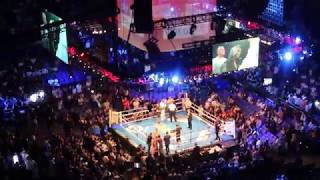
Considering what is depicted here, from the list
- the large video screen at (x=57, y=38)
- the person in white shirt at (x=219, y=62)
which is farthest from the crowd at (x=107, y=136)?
the person in white shirt at (x=219, y=62)

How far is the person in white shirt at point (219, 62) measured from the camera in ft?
69.5

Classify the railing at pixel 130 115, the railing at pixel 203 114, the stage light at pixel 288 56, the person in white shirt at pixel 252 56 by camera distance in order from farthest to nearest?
the stage light at pixel 288 56
the person in white shirt at pixel 252 56
the railing at pixel 203 114
the railing at pixel 130 115

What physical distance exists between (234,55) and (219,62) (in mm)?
590

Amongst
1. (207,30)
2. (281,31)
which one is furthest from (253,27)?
(207,30)

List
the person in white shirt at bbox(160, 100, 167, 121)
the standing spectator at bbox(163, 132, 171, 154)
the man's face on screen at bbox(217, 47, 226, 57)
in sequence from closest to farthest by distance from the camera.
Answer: the standing spectator at bbox(163, 132, 171, 154)
the man's face on screen at bbox(217, 47, 226, 57)
the person in white shirt at bbox(160, 100, 167, 121)

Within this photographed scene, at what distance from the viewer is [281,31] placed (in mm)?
26156

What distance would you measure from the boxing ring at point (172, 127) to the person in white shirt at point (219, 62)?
1650 mm

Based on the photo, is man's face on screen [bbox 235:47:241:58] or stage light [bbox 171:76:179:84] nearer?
man's face on screen [bbox 235:47:241:58]

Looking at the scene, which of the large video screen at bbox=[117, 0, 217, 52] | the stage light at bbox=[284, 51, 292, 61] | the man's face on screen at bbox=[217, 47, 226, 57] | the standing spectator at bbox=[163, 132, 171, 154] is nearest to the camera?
the standing spectator at bbox=[163, 132, 171, 154]

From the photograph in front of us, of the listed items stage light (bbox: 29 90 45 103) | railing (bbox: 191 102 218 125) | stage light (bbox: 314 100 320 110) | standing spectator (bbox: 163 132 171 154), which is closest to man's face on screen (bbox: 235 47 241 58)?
railing (bbox: 191 102 218 125)

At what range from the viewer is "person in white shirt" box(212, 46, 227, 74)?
2119 cm

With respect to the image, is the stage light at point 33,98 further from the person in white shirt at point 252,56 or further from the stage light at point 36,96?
the person in white shirt at point 252,56

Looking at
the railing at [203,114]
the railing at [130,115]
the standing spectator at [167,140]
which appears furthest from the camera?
the railing at [203,114]

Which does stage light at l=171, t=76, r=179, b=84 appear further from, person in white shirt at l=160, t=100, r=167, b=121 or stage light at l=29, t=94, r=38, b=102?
stage light at l=29, t=94, r=38, b=102
